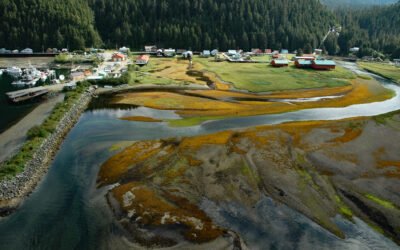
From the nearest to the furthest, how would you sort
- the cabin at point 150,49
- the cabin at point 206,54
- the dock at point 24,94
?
the dock at point 24,94
the cabin at point 206,54
the cabin at point 150,49

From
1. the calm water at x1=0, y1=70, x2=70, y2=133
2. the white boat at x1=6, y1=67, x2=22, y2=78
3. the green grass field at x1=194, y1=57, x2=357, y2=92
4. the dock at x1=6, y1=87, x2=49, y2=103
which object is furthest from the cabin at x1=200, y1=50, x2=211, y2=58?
the calm water at x1=0, y1=70, x2=70, y2=133

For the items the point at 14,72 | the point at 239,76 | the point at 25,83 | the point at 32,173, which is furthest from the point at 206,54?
the point at 32,173

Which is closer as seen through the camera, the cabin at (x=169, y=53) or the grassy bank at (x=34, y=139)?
the grassy bank at (x=34, y=139)

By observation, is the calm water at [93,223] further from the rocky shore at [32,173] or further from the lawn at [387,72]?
the lawn at [387,72]

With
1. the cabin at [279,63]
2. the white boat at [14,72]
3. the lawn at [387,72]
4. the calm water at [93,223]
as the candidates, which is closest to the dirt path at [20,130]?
the calm water at [93,223]

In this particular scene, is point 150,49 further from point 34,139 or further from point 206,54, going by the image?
point 34,139
